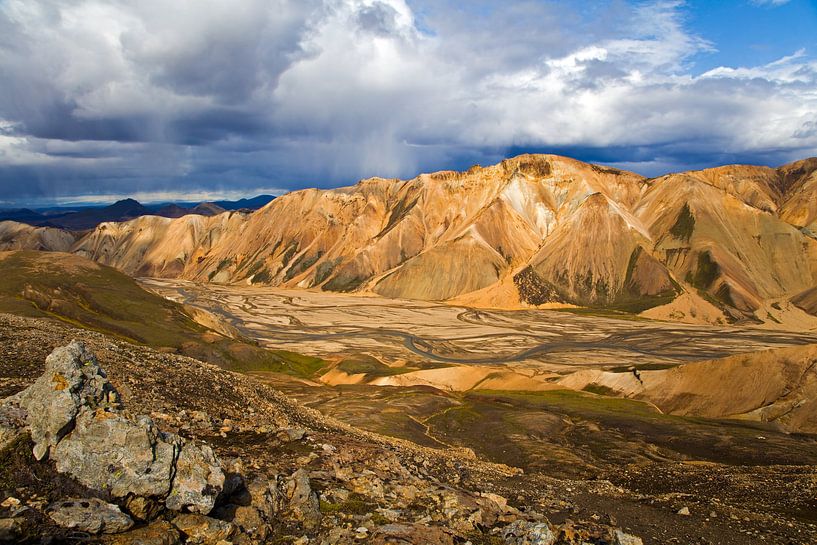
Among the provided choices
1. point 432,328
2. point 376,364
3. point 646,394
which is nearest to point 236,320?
point 432,328

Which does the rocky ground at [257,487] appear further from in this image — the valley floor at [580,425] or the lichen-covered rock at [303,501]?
the valley floor at [580,425]

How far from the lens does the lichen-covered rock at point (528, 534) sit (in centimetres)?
1515

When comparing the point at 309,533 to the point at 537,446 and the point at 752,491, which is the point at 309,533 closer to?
the point at 752,491

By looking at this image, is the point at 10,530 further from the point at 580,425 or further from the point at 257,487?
the point at 580,425

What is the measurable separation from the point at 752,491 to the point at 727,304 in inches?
7076

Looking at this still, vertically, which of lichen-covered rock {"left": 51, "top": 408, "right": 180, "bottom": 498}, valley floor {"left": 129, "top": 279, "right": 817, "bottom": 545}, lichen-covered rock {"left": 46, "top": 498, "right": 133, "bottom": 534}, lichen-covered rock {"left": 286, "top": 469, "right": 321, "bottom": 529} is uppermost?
lichen-covered rock {"left": 51, "top": 408, "right": 180, "bottom": 498}

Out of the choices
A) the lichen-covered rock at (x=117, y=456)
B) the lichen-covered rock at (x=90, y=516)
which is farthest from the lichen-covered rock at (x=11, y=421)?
the lichen-covered rock at (x=90, y=516)

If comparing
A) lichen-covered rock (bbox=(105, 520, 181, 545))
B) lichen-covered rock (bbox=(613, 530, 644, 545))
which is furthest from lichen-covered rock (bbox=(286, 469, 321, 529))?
lichen-covered rock (bbox=(613, 530, 644, 545))

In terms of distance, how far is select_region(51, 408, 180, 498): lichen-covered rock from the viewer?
11.8 m

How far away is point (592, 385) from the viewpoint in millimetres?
88312

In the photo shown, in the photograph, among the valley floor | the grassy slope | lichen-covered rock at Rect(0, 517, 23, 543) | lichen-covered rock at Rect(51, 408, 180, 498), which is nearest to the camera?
lichen-covered rock at Rect(0, 517, 23, 543)

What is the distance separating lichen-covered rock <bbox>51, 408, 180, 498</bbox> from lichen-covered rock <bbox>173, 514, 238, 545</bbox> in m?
0.79

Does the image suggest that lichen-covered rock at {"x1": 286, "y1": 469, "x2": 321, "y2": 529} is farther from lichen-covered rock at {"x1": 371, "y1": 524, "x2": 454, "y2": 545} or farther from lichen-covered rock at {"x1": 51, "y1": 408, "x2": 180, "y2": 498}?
lichen-covered rock at {"x1": 51, "y1": 408, "x2": 180, "y2": 498}

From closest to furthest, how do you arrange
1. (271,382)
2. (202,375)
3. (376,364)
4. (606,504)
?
(606,504) → (202,375) → (271,382) → (376,364)
